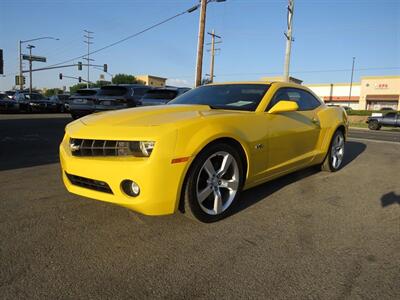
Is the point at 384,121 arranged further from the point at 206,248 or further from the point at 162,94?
the point at 206,248

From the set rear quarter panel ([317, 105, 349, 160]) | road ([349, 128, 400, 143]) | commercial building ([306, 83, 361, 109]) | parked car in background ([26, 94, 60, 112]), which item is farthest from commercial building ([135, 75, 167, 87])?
rear quarter panel ([317, 105, 349, 160])

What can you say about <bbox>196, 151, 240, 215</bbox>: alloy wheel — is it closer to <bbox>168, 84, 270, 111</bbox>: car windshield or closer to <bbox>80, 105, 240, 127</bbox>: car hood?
<bbox>80, 105, 240, 127</bbox>: car hood

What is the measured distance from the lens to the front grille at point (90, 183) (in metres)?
2.88

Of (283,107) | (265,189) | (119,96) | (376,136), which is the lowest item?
(265,189)

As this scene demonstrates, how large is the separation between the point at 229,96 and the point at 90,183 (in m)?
2.03

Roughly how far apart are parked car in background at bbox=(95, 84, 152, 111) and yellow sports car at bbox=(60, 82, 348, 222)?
333 inches

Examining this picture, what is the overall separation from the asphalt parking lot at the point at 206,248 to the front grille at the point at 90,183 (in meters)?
0.35

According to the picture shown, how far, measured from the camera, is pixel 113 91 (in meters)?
12.8

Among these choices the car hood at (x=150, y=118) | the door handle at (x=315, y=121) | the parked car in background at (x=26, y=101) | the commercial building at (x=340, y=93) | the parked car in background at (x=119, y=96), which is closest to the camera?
the car hood at (x=150, y=118)

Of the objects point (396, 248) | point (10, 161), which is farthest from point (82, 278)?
point (10, 161)

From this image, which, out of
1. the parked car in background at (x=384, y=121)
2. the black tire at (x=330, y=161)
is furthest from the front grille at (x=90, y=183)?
the parked car in background at (x=384, y=121)

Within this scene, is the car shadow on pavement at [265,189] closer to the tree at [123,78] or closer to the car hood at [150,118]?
the car hood at [150,118]

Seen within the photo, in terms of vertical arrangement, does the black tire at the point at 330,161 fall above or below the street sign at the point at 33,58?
below

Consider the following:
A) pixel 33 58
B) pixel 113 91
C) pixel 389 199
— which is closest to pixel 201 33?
pixel 113 91
